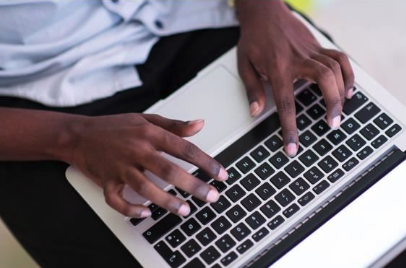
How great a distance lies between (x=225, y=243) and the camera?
64cm

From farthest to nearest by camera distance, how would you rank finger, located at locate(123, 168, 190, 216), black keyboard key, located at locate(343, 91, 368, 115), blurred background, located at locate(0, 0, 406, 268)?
blurred background, located at locate(0, 0, 406, 268), black keyboard key, located at locate(343, 91, 368, 115), finger, located at locate(123, 168, 190, 216)

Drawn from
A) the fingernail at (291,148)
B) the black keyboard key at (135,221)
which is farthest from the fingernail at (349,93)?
the black keyboard key at (135,221)

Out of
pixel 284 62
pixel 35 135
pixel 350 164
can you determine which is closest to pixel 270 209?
pixel 350 164

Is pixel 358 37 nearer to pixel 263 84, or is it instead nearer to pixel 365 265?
pixel 263 84

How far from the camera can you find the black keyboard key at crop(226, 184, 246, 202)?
0.67 metres

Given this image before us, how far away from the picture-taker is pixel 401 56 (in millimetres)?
1300

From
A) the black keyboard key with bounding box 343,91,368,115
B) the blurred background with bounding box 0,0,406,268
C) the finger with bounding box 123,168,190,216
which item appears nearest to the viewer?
the finger with bounding box 123,168,190,216

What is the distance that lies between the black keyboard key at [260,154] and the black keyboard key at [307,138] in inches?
1.9

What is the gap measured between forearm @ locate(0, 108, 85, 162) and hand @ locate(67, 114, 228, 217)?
19 mm

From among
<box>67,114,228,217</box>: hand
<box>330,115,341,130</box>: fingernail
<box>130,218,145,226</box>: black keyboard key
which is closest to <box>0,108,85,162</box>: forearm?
<box>67,114,228,217</box>: hand

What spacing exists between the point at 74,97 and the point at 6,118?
109 mm

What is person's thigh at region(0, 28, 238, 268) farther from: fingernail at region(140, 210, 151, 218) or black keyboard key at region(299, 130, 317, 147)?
black keyboard key at region(299, 130, 317, 147)

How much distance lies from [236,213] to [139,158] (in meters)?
0.14

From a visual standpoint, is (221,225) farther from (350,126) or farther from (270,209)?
(350,126)
